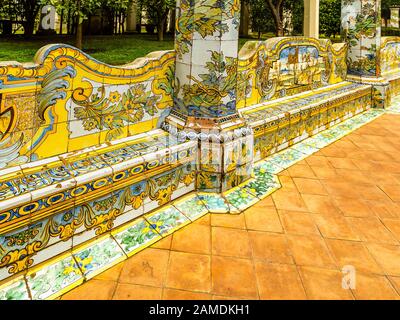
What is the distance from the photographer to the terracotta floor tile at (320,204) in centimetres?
310

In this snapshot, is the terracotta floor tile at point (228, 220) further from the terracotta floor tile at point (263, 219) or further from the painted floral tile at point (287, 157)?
the painted floral tile at point (287, 157)

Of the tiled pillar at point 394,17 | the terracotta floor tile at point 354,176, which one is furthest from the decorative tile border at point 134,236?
the tiled pillar at point 394,17

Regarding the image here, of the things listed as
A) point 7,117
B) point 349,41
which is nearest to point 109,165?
point 7,117

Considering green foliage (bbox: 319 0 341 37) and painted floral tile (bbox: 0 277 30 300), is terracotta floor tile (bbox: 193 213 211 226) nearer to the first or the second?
painted floral tile (bbox: 0 277 30 300)

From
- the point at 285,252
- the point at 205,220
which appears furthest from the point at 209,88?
the point at 285,252

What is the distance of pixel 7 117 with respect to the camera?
7.38 ft

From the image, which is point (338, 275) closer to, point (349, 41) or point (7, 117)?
point (7, 117)

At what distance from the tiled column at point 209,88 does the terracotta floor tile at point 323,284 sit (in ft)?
4.13

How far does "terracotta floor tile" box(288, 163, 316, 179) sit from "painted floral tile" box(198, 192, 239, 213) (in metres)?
1.07

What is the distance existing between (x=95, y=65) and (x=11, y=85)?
0.66 meters

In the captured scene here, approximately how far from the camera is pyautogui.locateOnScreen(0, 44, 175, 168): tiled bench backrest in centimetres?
228

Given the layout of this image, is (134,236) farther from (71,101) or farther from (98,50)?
(98,50)

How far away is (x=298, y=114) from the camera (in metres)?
4.46

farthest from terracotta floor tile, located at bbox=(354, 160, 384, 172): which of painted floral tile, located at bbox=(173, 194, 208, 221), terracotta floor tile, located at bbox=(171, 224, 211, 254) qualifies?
terracotta floor tile, located at bbox=(171, 224, 211, 254)
